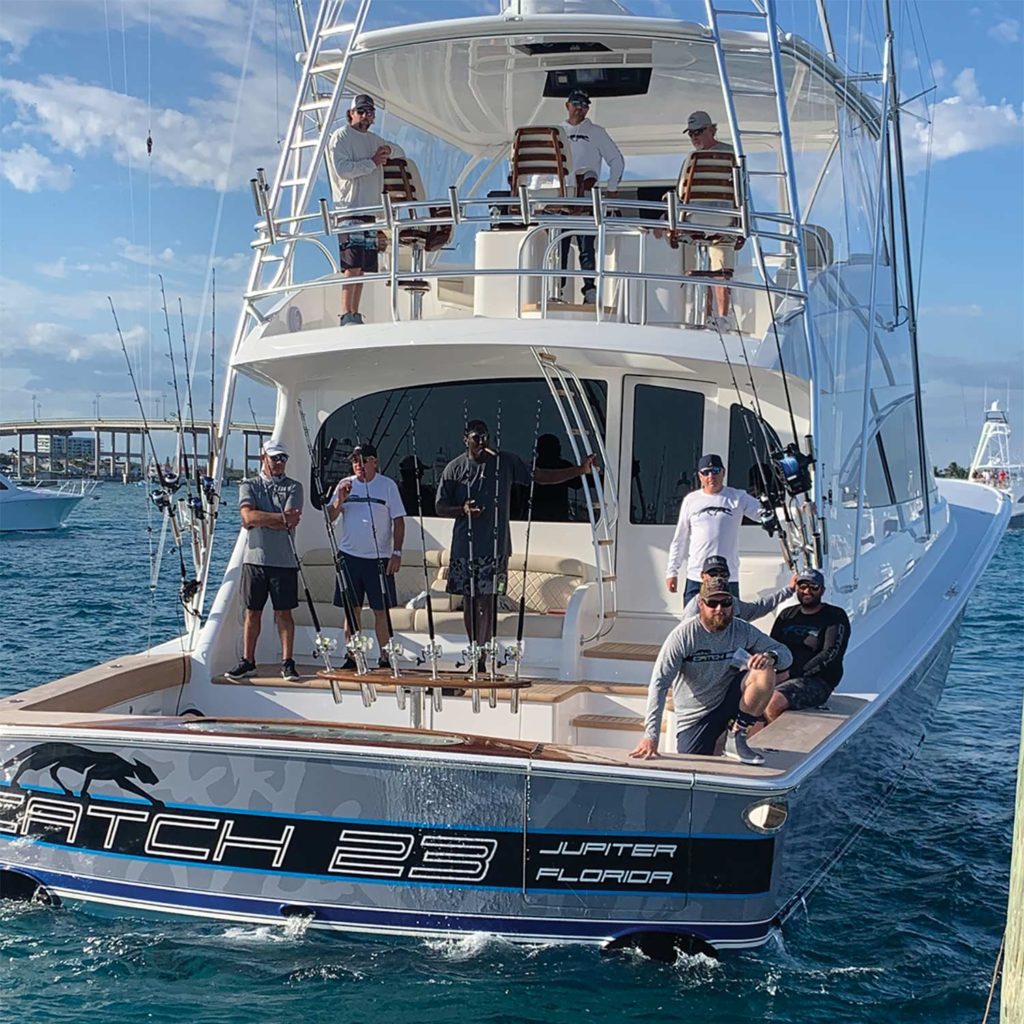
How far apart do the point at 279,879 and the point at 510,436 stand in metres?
4.27

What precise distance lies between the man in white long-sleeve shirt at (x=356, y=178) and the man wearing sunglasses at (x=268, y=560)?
1.33m

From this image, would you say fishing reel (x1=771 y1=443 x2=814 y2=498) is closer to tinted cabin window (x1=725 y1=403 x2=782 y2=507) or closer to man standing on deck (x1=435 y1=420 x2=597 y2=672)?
tinted cabin window (x1=725 y1=403 x2=782 y2=507)

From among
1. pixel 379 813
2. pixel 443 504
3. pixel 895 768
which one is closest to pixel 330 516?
pixel 443 504

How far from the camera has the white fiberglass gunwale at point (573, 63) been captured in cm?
878

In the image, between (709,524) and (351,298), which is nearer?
(709,524)

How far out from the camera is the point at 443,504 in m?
8.05

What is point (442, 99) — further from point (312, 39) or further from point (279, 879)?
point (279, 879)

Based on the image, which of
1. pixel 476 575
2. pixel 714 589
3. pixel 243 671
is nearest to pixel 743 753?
pixel 714 589

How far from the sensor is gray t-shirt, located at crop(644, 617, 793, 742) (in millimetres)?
6090

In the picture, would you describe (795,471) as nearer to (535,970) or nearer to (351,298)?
(535,970)

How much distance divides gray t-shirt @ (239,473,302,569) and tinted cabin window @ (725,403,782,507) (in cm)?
299

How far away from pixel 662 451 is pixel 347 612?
264 centimetres

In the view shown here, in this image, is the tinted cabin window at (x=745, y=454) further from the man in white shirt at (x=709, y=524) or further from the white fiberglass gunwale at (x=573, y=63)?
the white fiberglass gunwale at (x=573, y=63)

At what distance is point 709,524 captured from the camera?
25.1 ft
